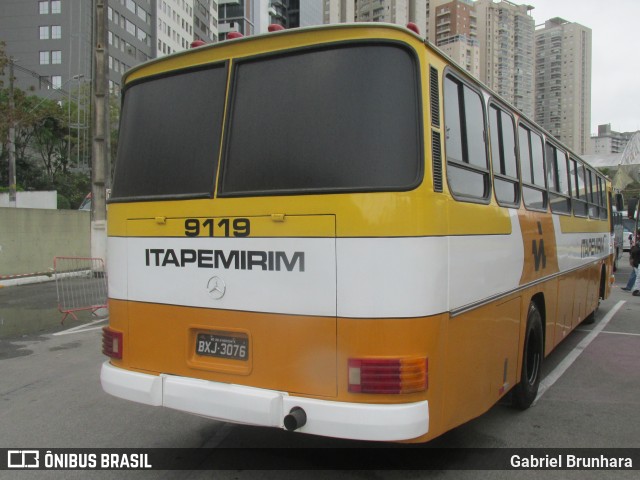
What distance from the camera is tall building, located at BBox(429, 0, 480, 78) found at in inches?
1473

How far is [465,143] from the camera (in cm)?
407

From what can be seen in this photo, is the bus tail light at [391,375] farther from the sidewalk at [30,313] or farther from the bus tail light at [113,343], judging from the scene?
the sidewalk at [30,313]

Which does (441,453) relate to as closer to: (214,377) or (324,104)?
(214,377)

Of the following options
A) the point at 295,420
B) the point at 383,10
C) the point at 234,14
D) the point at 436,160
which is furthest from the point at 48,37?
the point at 295,420

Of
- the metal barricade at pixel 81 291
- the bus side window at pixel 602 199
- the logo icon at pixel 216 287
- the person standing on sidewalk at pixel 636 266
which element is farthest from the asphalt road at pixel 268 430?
the person standing on sidewalk at pixel 636 266

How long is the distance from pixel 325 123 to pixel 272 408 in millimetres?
1777

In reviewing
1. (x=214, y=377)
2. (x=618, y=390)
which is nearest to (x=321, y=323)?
(x=214, y=377)

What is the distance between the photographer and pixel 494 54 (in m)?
64.5

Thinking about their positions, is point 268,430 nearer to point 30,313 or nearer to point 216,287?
point 216,287

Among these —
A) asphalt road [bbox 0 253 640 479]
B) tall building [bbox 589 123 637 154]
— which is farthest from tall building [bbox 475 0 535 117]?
asphalt road [bbox 0 253 640 479]

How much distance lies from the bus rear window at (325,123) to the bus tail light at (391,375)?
1003 millimetres

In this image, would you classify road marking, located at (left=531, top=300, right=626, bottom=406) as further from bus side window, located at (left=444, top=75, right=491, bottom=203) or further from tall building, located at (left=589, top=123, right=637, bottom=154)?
tall building, located at (left=589, top=123, right=637, bottom=154)

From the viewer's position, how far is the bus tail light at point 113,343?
4.27 meters

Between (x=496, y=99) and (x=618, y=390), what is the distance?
12.0ft
